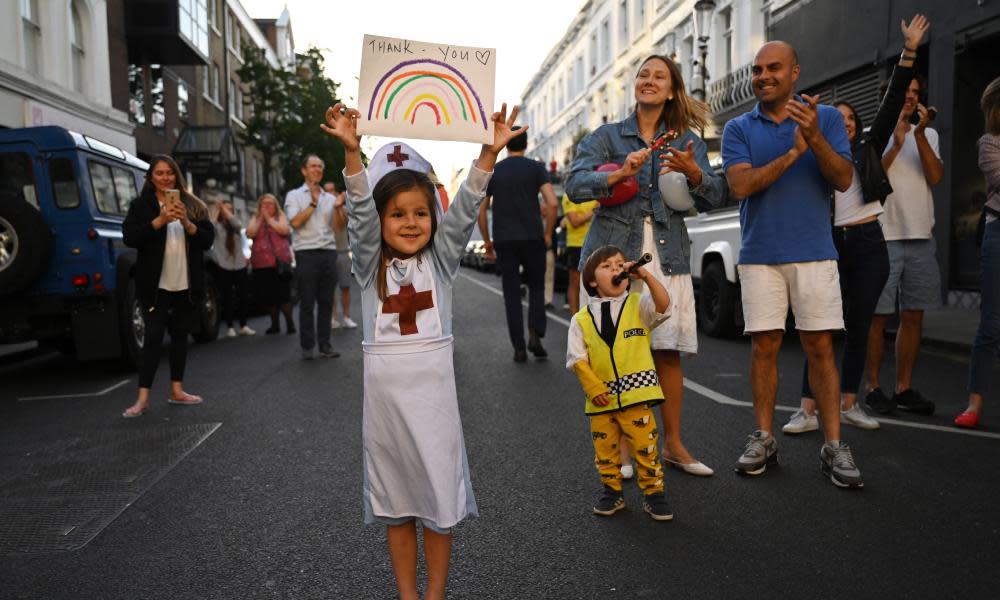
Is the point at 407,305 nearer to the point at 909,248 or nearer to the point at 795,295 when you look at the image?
the point at 795,295

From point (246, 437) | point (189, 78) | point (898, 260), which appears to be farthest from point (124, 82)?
point (898, 260)

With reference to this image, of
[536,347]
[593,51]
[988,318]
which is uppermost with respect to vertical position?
[593,51]

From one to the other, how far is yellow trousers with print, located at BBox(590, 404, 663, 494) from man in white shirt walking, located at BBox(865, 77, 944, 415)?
272cm

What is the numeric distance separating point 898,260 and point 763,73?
2.22 m

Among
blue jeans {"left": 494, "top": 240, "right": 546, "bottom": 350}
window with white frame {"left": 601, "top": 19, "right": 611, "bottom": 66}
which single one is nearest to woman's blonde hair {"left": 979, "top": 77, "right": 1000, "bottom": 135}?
blue jeans {"left": 494, "top": 240, "right": 546, "bottom": 350}

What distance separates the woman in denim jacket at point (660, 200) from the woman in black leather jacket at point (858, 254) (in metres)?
1.15

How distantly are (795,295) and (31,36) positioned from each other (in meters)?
17.9

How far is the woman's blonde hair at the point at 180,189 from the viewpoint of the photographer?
20.8ft

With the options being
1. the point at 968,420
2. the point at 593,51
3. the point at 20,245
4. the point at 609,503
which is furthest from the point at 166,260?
the point at 593,51

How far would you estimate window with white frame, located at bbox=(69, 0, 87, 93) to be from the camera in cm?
1964

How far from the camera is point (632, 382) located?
359 centimetres

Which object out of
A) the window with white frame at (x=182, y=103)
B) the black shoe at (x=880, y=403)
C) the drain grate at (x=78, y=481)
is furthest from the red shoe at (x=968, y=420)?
the window with white frame at (x=182, y=103)

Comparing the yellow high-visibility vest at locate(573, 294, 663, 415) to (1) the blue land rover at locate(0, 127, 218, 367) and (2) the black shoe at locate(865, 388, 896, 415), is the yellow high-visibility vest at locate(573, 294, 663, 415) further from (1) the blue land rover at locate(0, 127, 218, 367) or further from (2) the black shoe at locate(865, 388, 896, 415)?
(1) the blue land rover at locate(0, 127, 218, 367)

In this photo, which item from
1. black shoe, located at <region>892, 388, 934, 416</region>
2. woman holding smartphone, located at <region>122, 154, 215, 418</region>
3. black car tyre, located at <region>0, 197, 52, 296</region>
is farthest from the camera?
black car tyre, located at <region>0, 197, 52, 296</region>
